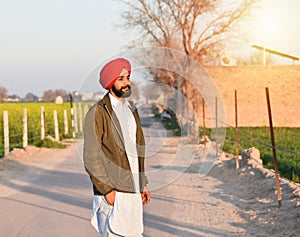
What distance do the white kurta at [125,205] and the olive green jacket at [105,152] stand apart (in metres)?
0.05

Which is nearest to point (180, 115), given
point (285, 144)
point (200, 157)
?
point (285, 144)

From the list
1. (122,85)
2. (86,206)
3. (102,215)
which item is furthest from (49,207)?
(122,85)

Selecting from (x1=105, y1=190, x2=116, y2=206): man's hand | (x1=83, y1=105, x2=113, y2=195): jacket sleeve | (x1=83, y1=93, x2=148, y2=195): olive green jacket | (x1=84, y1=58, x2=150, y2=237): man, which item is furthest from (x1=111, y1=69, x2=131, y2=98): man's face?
(x1=105, y1=190, x2=116, y2=206): man's hand

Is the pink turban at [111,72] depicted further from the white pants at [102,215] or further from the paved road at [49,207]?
the paved road at [49,207]

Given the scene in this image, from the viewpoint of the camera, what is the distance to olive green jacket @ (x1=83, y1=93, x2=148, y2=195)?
160 inches

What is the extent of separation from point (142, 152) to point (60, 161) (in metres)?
11.1

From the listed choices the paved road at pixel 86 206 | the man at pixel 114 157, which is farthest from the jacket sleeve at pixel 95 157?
the paved road at pixel 86 206

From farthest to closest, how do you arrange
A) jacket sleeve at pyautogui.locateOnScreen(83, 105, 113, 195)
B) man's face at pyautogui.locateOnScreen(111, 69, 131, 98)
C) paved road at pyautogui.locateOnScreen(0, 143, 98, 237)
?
paved road at pyautogui.locateOnScreen(0, 143, 98, 237)
man's face at pyautogui.locateOnScreen(111, 69, 131, 98)
jacket sleeve at pyautogui.locateOnScreen(83, 105, 113, 195)

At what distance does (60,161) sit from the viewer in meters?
15.2

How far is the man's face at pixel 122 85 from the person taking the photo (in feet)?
13.7

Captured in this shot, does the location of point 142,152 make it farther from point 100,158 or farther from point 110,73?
point 110,73

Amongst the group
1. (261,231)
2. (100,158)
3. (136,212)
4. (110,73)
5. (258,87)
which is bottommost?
(261,231)

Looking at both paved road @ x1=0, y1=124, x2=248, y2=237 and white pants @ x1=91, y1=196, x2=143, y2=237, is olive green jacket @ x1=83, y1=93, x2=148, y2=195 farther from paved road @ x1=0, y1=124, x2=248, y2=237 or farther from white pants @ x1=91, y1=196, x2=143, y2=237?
paved road @ x1=0, y1=124, x2=248, y2=237

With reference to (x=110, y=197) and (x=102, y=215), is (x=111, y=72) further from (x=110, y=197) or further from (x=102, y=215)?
(x=102, y=215)
